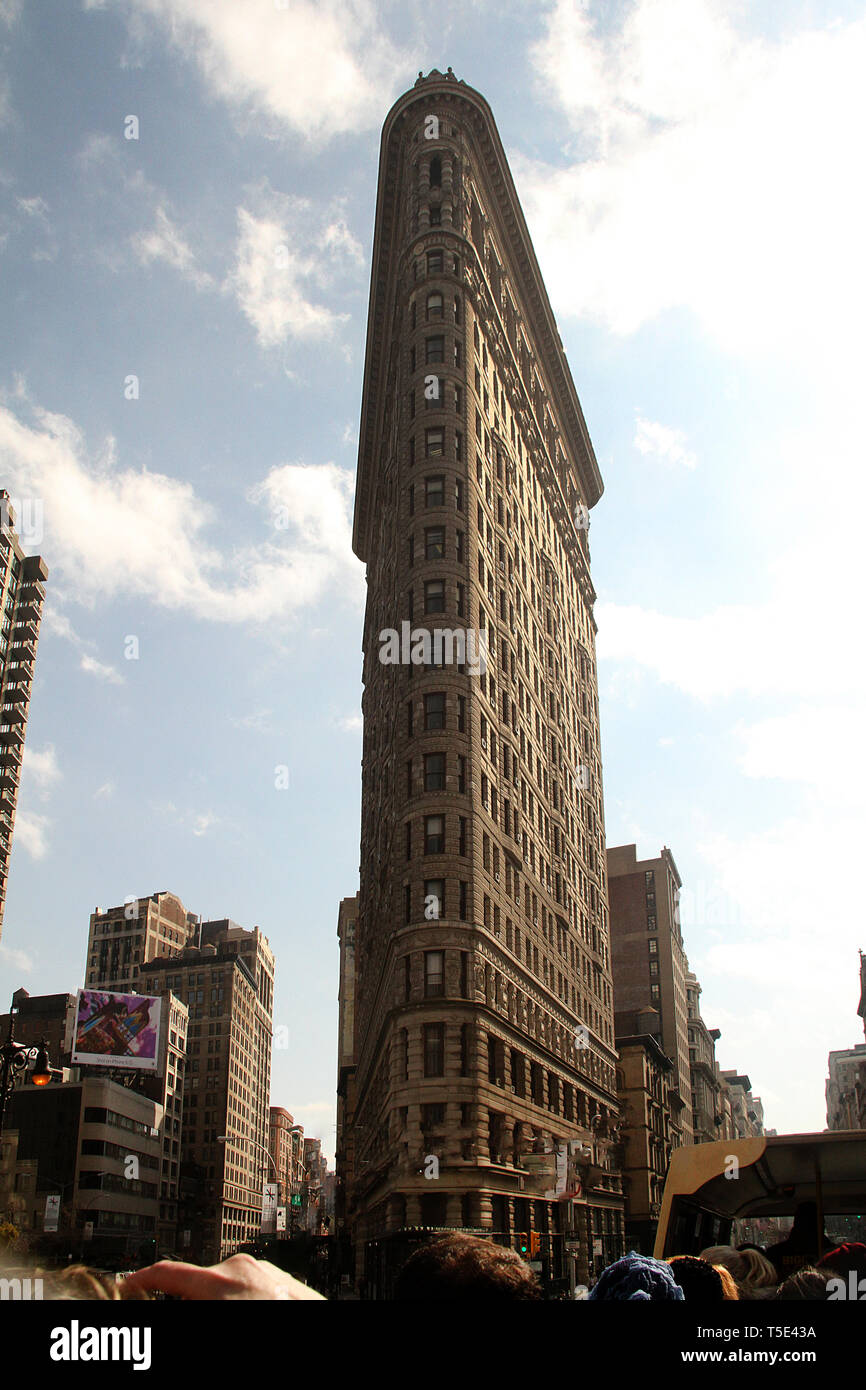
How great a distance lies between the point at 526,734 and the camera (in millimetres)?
64938

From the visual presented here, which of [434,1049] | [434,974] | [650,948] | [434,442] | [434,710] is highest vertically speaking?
[434,442]

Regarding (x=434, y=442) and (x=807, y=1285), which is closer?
(x=807, y=1285)

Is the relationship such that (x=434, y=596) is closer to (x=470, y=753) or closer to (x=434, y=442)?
(x=470, y=753)

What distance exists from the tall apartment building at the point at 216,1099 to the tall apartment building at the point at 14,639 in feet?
231

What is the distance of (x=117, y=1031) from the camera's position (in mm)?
106000

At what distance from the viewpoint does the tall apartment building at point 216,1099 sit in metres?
155

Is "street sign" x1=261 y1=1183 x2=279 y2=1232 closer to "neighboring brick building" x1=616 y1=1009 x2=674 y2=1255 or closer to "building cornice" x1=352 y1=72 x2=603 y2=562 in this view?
"neighboring brick building" x1=616 y1=1009 x2=674 y2=1255

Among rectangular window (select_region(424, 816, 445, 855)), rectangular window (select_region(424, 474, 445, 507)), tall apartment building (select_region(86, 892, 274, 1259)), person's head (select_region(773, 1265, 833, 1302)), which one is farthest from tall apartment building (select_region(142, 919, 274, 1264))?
person's head (select_region(773, 1265, 833, 1302))

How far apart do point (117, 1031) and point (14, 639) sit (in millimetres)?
42036

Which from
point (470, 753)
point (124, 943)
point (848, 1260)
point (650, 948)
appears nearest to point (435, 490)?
point (470, 753)

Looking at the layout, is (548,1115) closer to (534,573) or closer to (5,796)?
(534,573)

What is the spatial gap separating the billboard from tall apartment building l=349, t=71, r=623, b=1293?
28.5m
